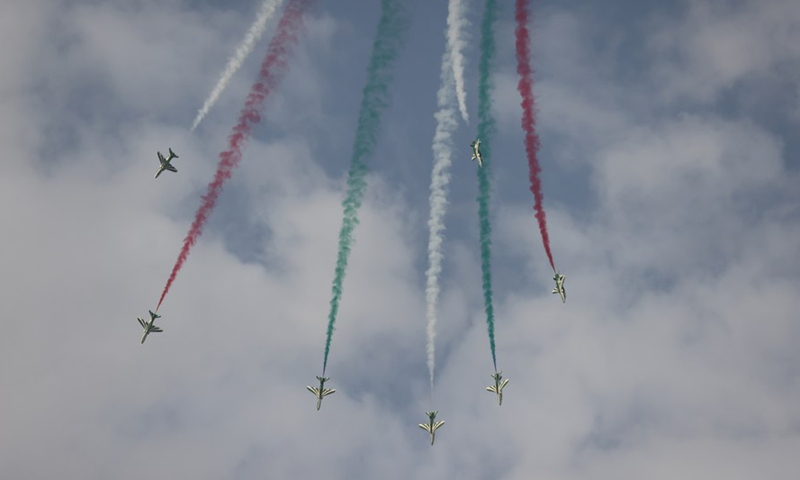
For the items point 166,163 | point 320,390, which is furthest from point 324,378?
point 166,163

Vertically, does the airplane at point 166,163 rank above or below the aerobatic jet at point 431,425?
above

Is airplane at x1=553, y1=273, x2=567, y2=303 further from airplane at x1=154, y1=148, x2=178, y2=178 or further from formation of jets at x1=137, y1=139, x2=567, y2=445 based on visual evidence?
airplane at x1=154, y1=148, x2=178, y2=178

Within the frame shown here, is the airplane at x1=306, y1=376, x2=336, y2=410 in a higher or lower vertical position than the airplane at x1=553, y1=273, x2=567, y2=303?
lower

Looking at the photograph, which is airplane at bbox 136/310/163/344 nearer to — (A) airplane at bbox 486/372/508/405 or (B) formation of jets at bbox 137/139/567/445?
(B) formation of jets at bbox 137/139/567/445

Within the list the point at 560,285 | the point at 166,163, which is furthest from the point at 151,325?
the point at 560,285

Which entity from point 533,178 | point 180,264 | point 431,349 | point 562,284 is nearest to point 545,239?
point 533,178

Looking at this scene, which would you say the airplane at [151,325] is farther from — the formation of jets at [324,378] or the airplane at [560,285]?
the airplane at [560,285]

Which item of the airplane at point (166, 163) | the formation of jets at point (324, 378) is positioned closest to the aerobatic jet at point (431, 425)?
the formation of jets at point (324, 378)

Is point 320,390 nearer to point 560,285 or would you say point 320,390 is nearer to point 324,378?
point 324,378

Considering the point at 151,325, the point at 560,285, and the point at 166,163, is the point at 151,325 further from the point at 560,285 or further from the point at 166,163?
the point at 560,285

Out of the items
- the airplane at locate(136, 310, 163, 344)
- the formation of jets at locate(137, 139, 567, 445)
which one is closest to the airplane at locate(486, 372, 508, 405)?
the formation of jets at locate(137, 139, 567, 445)

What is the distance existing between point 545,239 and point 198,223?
68.1 ft

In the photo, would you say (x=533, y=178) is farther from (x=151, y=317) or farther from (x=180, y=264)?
(x=151, y=317)

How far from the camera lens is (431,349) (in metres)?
37.5
